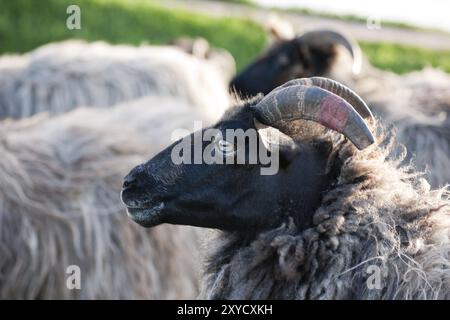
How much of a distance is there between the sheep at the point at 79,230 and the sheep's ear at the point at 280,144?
87.7 inches

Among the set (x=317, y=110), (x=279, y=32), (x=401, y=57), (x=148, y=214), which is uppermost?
(x=401, y=57)

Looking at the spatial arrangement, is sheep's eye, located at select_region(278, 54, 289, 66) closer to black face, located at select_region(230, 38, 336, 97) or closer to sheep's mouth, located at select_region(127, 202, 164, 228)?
black face, located at select_region(230, 38, 336, 97)

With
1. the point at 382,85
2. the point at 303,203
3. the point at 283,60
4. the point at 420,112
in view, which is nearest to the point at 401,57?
the point at 283,60

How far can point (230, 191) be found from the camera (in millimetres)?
3885

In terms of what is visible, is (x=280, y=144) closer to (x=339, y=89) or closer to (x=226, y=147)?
(x=226, y=147)

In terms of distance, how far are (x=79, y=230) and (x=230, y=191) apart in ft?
7.46

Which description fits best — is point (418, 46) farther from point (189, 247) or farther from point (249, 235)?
point (249, 235)

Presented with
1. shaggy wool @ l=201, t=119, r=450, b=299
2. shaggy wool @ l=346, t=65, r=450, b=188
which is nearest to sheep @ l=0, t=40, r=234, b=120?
shaggy wool @ l=346, t=65, r=450, b=188

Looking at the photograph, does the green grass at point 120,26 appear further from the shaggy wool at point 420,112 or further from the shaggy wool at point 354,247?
the shaggy wool at point 354,247

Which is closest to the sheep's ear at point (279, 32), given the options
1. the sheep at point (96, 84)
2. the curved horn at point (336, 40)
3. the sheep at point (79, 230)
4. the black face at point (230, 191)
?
the curved horn at point (336, 40)

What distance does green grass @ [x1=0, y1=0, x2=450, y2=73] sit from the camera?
14273 mm

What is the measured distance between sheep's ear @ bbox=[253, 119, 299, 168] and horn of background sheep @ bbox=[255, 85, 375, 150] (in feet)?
0.27
